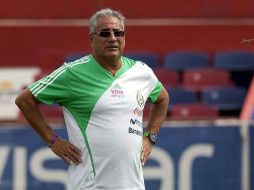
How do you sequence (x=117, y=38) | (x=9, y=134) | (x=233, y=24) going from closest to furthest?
(x=117, y=38), (x=9, y=134), (x=233, y=24)

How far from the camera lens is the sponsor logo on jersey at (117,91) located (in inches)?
A: 190

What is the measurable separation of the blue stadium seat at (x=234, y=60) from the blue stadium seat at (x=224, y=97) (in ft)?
1.72

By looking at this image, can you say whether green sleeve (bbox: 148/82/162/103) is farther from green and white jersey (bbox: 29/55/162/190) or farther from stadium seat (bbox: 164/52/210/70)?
stadium seat (bbox: 164/52/210/70)

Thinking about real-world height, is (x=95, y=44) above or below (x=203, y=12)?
below

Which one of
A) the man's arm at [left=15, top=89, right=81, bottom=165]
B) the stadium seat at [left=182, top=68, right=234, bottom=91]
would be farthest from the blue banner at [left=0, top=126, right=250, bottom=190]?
the man's arm at [left=15, top=89, right=81, bottom=165]

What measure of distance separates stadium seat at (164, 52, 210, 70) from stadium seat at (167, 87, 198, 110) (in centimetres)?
61

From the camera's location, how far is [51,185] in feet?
25.2

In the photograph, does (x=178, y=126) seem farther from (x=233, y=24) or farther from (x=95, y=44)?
(x=233, y=24)

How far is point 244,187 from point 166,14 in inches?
160

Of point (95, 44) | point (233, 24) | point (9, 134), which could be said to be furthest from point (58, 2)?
point (95, 44)

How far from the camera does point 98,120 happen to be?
4816 mm

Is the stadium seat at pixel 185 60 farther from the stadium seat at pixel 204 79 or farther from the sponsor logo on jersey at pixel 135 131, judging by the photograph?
the sponsor logo on jersey at pixel 135 131

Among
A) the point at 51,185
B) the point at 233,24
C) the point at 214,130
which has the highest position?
the point at 233,24

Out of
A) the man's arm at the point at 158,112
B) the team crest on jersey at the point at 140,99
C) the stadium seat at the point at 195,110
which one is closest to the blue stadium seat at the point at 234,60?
the stadium seat at the point at 195,110
